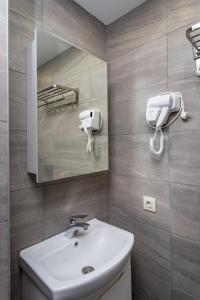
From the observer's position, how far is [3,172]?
77 centimetres

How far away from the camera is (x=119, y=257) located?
3.05ft

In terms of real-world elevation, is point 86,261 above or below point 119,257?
below

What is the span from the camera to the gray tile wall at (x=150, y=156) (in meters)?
1.06

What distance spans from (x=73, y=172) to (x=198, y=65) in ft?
3.00

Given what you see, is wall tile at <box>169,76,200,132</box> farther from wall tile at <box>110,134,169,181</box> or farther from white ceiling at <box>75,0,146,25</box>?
white ceiling at <box>75,0,146,25</box>

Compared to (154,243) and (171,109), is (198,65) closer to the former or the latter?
(171,109)

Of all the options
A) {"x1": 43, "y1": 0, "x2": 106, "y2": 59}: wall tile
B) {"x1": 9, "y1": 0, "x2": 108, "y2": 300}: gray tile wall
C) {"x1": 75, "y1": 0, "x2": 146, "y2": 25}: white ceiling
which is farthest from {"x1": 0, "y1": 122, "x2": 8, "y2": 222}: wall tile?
{"x1": 75, "y1": 0, "x2": 146, "y2": 25}: white ceiling

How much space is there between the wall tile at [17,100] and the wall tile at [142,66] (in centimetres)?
71

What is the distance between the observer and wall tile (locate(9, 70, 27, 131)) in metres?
0.97

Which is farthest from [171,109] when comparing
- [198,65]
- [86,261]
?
[86,261]

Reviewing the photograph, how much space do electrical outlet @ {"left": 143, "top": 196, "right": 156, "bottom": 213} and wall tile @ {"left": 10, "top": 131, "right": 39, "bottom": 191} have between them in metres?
0.74

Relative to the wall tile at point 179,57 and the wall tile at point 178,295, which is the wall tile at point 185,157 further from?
the wall tile at point 178,295

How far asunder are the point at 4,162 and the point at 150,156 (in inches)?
33.7

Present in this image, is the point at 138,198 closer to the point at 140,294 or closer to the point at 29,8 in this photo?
the point at 140,294
